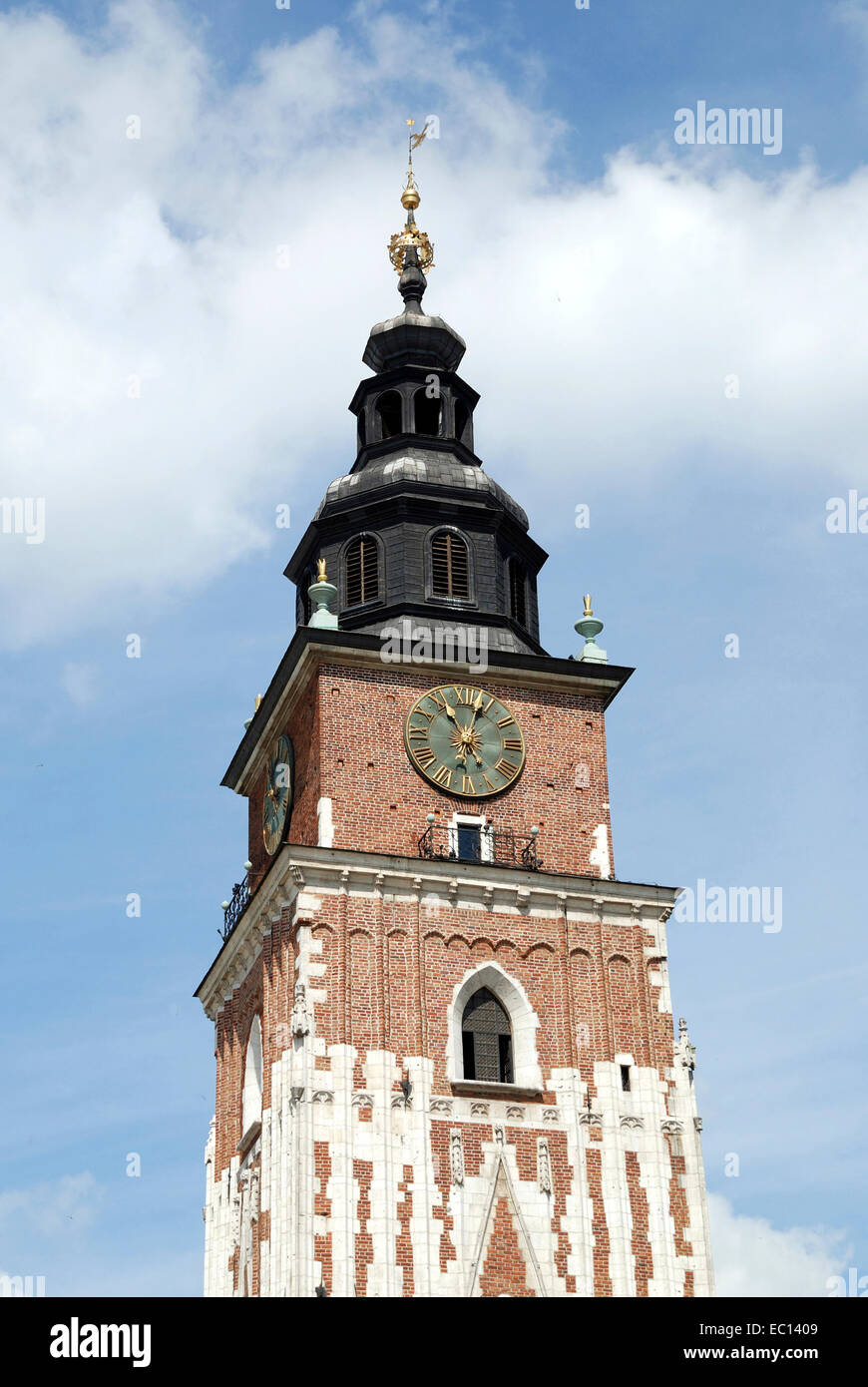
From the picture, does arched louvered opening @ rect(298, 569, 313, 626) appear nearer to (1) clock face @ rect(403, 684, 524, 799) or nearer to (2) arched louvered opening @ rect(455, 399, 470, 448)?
(2) arched louvered opening @ rect(455, 399, 470, 448)

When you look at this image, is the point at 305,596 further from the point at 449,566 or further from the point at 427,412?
the point at 427,412

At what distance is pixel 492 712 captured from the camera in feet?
142

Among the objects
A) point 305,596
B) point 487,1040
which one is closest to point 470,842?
point 487,1040

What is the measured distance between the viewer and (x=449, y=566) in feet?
149

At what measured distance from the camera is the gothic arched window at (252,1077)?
4194 centimetres

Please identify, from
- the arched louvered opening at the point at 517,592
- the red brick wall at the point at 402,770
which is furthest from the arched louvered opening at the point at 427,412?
the red brick wall at the point at 402,770

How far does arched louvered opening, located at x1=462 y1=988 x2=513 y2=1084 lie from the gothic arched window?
4.78 metres

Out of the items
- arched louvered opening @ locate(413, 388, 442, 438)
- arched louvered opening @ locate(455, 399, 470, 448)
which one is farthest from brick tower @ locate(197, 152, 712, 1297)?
arched louvered opening @ locate(455, 399, 470, 448)

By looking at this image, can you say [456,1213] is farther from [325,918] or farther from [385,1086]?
[325,918]

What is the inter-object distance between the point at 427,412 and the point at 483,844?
12.9 m

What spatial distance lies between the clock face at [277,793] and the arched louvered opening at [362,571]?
12.1 feet

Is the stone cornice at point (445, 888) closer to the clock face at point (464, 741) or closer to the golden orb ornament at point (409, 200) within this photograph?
the clock face at point (464, 741)

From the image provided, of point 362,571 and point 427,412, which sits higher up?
point 427,412
